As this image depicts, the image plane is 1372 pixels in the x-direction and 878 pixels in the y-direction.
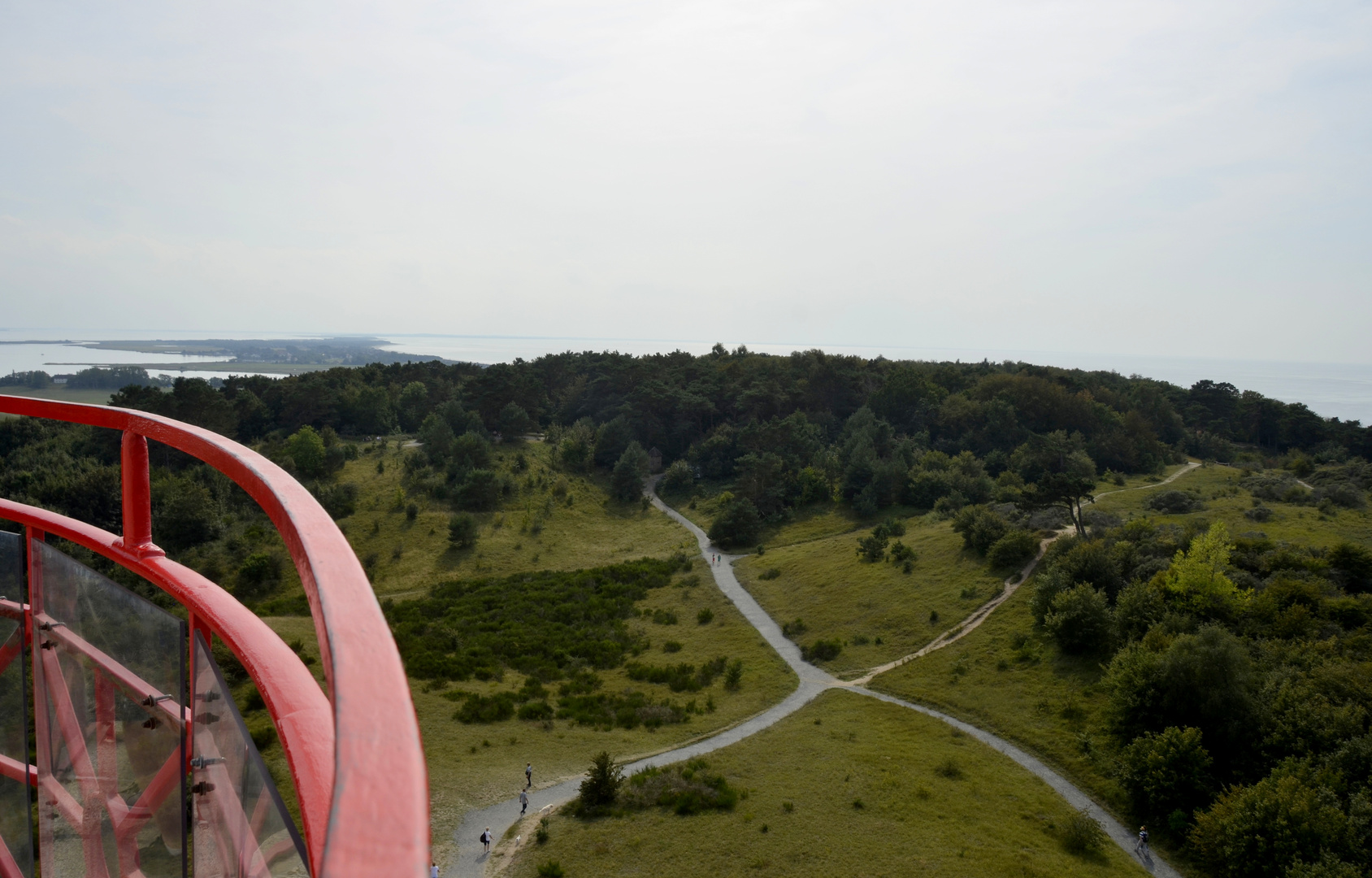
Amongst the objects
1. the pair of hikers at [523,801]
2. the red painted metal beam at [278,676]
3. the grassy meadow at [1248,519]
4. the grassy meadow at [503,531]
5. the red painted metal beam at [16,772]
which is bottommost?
the pair of hikers at [523,801]

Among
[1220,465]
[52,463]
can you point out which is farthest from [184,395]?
[1220,465]

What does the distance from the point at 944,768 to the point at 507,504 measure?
1360 inches

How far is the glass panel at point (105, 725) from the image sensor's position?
272 centimetres

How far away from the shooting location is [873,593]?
3362 cm

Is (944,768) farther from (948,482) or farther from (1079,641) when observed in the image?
(948,482)

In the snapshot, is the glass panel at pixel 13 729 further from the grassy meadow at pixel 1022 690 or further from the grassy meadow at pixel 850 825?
the grassy meadow at pixel 1022 690

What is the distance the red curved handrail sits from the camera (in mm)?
1083

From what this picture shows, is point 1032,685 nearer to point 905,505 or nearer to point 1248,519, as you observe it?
point 1248,519

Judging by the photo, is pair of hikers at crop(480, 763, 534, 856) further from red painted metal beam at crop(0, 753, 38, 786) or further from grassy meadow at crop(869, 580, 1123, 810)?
red painted metal beam at crop(0, 753, 38, 786)

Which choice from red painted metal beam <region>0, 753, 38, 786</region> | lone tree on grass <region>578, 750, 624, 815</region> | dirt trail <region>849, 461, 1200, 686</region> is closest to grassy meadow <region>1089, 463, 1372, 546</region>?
dirt trail <region>849, 461, 1200, 686</region>

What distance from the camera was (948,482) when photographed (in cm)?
4769

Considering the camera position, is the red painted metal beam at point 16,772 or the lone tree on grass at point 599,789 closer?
the red painted metal beam at point 16,772

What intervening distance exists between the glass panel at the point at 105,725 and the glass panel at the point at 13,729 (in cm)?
12

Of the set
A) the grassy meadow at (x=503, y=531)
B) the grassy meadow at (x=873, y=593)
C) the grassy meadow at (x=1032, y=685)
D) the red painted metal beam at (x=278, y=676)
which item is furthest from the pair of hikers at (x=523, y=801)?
the grassy meadow at (x=503, y=531)
